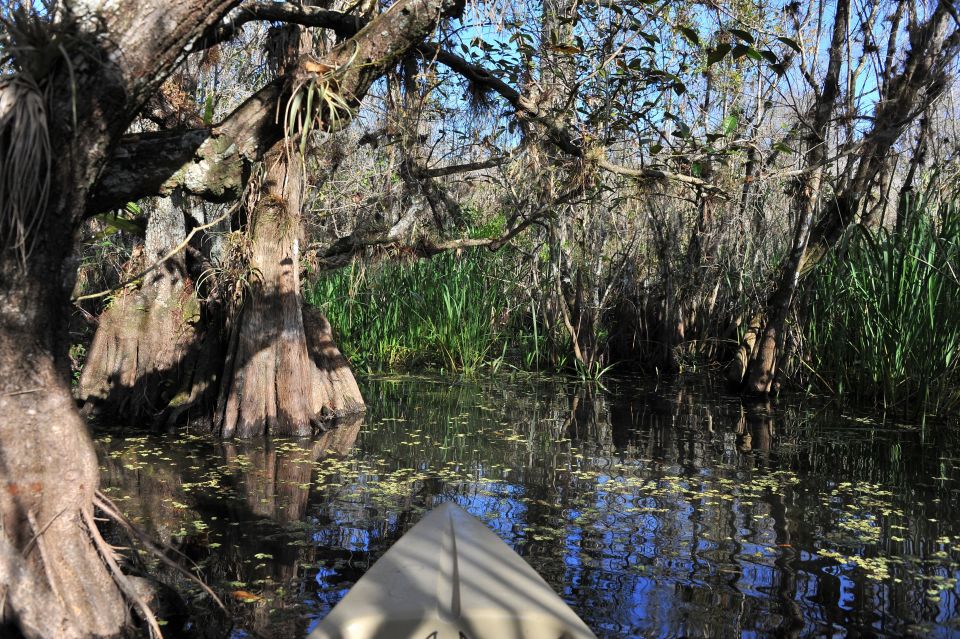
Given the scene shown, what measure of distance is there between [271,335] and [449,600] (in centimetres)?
367

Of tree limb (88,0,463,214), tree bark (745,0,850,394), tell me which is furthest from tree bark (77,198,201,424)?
tree bark (745,0,850,394)

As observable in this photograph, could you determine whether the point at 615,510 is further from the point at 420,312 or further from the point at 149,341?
the point at 420,312

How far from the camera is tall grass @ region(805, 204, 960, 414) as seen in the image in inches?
236

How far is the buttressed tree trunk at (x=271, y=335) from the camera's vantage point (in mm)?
5648

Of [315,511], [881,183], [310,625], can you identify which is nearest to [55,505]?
[310,625]

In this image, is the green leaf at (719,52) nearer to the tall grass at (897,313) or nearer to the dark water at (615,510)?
the tall grass at (897,313)

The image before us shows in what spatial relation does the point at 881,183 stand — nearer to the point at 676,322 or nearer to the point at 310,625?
the point at 676,322

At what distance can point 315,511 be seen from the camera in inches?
159

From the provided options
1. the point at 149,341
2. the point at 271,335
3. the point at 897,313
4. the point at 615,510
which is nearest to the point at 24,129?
the point at 615,510

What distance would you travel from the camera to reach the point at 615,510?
13.7 feet

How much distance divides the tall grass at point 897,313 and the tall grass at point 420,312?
3373mm

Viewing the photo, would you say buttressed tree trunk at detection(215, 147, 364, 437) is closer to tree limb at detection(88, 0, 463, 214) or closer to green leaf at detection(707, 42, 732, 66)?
tree limb at detection(88, 0, 463, 214)

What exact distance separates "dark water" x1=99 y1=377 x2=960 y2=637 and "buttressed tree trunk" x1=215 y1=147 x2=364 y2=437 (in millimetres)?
291

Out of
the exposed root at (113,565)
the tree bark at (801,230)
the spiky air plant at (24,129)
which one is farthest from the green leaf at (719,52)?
the exposed root at (113,565)
